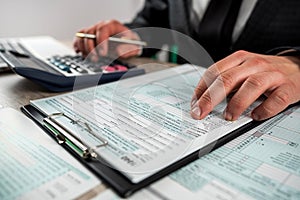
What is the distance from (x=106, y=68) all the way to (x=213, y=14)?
0.33 m

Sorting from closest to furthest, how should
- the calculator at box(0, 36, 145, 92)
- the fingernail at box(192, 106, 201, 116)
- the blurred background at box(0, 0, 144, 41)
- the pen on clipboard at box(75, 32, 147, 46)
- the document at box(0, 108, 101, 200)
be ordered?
the document at box(0, 108, 101, 200) < the fingernail at box(192, 106, 201, 116) < the calculator at box(0, 36, 145, 92) < the pen on clipboard at box(75, 32, 147, 46) < the blurred background at box(0, 0, 144, 41)

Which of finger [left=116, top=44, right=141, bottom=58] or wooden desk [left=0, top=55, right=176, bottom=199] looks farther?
finger [left=116, top=44, right=141, bottom=58]

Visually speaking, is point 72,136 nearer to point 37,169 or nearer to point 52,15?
point 37,169

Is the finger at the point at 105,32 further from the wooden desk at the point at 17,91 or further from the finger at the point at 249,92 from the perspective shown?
the finger at the point at 249,92


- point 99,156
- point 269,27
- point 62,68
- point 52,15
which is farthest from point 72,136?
point 52,15

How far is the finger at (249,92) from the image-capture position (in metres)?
0.40

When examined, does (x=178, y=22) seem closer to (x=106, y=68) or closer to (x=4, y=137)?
(x=106, y=68)

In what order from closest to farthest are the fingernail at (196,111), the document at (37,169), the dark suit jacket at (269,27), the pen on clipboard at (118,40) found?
the document at (37,169) < the fingernail at (196,111) < the dark suit jacket at (269,27) < the pen on clipboard at (118,40)

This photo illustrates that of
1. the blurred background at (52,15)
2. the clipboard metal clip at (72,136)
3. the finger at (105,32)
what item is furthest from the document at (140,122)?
the blurred background at (52,15)

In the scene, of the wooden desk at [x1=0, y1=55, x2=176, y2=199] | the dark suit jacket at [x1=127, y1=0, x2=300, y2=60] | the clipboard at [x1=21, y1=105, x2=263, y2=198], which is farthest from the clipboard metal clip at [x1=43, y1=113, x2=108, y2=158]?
the dark suit jacket at [x1=127, y1=0, x2=300, y2=60]

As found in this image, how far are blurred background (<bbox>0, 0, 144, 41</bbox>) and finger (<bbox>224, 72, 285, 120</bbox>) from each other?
137cm

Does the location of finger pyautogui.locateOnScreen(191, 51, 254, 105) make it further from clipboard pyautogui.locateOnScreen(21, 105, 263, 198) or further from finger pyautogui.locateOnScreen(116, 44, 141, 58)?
finger pyautogui.locateOnScreen(116, 44, 141, 58)

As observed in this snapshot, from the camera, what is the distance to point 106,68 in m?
0.62

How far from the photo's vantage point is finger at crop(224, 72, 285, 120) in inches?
15.8
